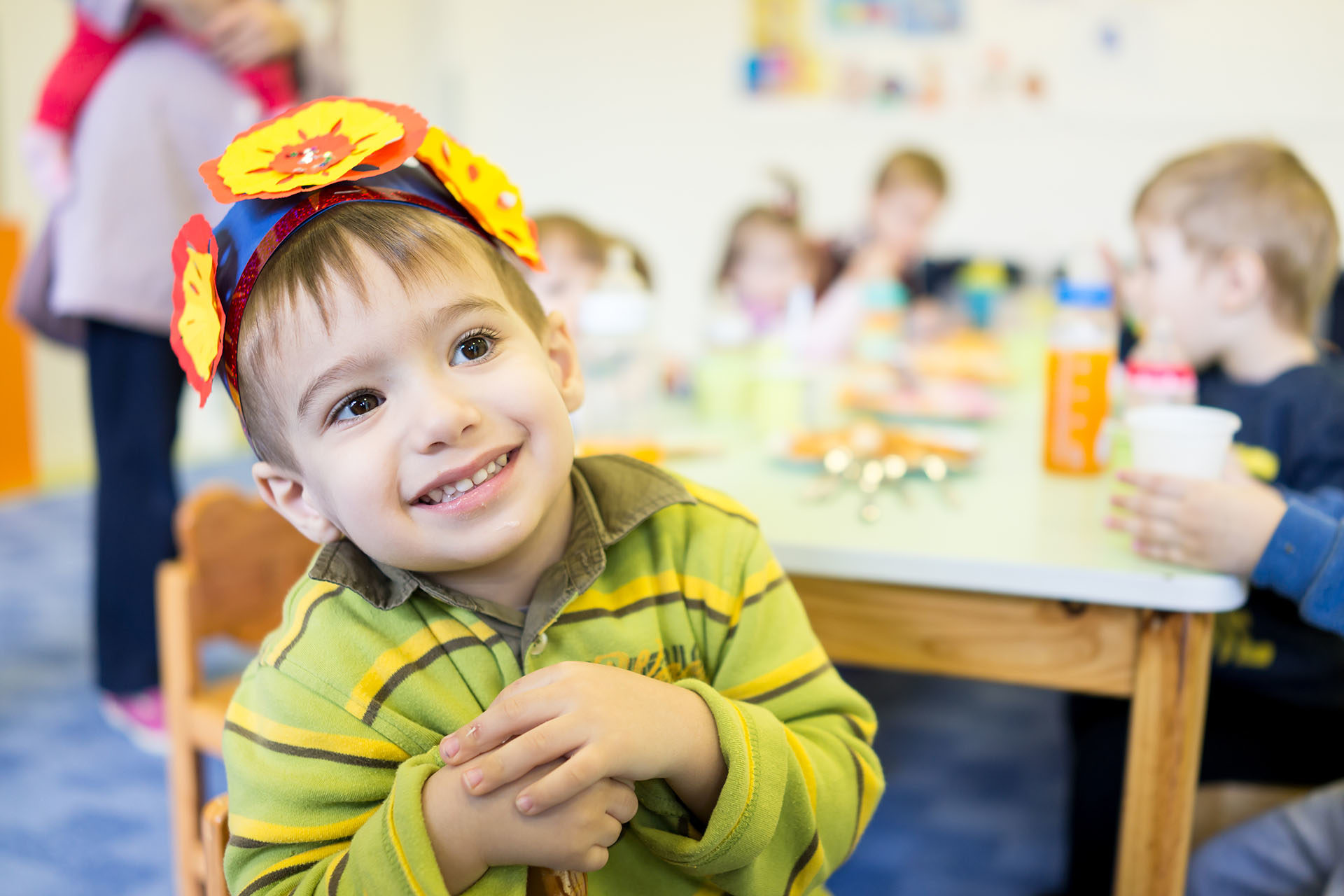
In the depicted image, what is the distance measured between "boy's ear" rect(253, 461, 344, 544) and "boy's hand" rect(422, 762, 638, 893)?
0.18 meters

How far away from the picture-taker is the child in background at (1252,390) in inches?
42.8

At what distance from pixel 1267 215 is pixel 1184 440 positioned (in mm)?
555

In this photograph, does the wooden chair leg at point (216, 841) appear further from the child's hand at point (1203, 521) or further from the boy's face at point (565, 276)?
the boy's face at point (565, 276)

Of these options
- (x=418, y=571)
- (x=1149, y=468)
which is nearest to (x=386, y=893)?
(x=418, y=571)

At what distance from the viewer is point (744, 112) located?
461 cm

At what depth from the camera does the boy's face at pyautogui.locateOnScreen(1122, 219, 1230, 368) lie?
4.24 feet

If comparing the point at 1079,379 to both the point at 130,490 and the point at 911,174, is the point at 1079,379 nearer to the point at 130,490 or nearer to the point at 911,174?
the point at 130,490

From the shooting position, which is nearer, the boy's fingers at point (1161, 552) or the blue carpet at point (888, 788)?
the boy's fingers at point (1161, 552)

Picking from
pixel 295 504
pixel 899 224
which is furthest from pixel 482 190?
pixel 899 224

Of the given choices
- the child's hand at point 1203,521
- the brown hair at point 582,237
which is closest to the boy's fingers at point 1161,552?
the child's hand at point 1203,521

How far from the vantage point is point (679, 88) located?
4711 millimetres

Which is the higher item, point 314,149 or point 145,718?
point 314,149

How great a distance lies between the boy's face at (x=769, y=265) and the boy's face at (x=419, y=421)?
1930 mm

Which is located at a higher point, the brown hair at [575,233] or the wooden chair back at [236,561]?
the brown hair at [575,233]
